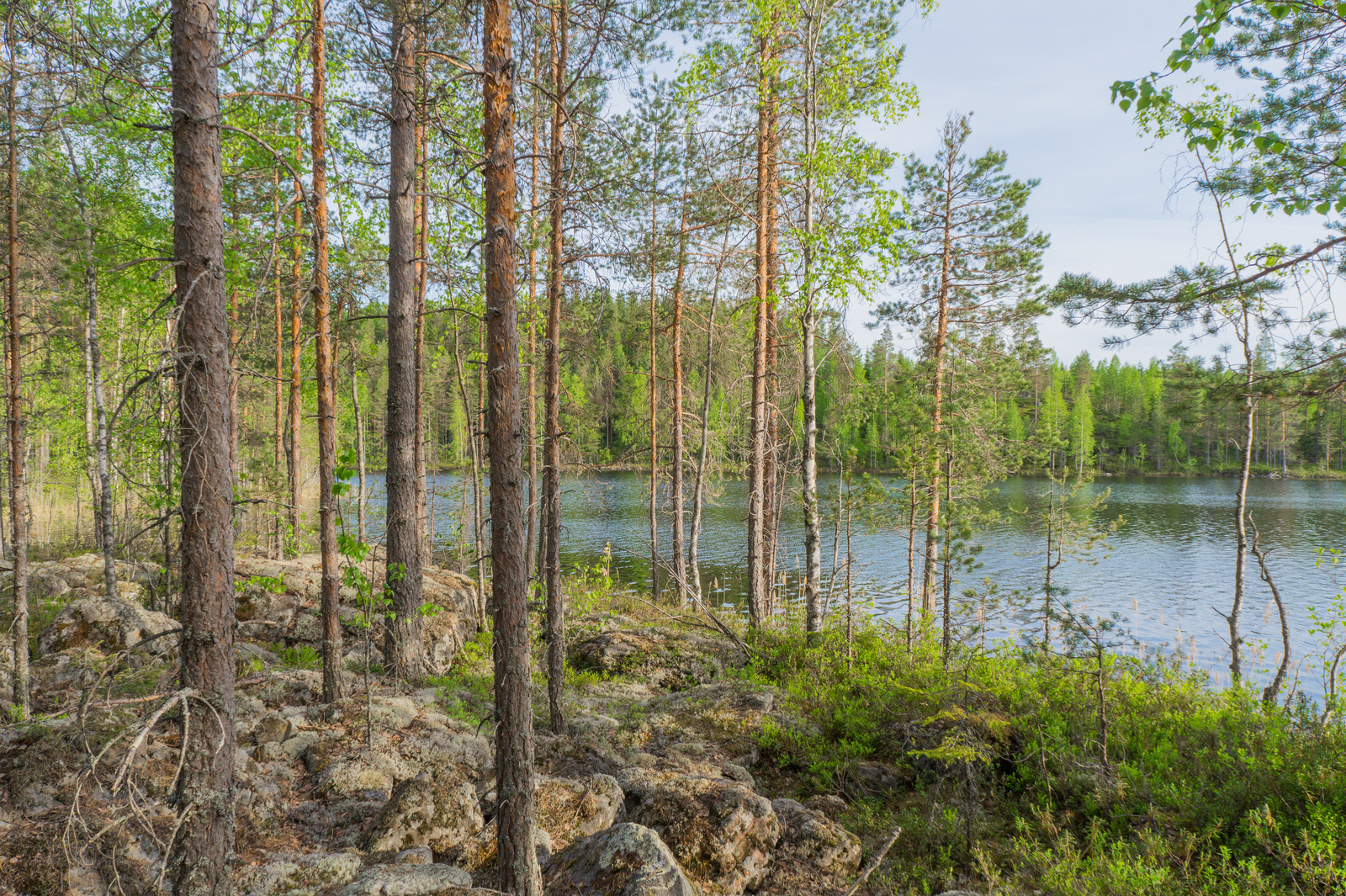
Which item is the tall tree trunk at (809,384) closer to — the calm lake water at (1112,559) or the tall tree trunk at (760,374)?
the tall tree trunk at (760,374)

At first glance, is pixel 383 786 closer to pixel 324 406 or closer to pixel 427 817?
pixel 427 817

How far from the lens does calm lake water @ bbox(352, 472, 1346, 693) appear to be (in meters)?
14.5

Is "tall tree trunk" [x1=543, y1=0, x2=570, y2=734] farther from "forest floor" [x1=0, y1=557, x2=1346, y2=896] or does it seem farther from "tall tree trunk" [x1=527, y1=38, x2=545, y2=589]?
"forest floor" [x1=0, y1=557, x2=1346, y2=896]

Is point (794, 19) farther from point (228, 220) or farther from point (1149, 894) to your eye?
point (1149, 894)

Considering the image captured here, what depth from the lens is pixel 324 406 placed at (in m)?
6.09

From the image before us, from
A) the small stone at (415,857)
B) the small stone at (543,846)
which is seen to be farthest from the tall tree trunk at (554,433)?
the small stone at (415,857)

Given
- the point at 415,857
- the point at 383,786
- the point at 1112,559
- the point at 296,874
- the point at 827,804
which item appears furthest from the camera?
the point at 1112,559

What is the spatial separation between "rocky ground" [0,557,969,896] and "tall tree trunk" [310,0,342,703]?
544 mm

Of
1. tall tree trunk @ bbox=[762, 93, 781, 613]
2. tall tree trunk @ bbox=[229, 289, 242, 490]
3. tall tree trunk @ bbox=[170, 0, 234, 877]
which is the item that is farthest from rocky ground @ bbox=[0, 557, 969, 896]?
tall tree trunk @ bbox=[762, 93, 781, 613]

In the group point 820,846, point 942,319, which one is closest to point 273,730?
point 820,846

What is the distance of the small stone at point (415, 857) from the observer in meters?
3.86

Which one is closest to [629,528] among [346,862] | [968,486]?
[968,486]

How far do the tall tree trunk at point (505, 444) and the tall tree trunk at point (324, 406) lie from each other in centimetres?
284

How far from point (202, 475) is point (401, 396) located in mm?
4520
